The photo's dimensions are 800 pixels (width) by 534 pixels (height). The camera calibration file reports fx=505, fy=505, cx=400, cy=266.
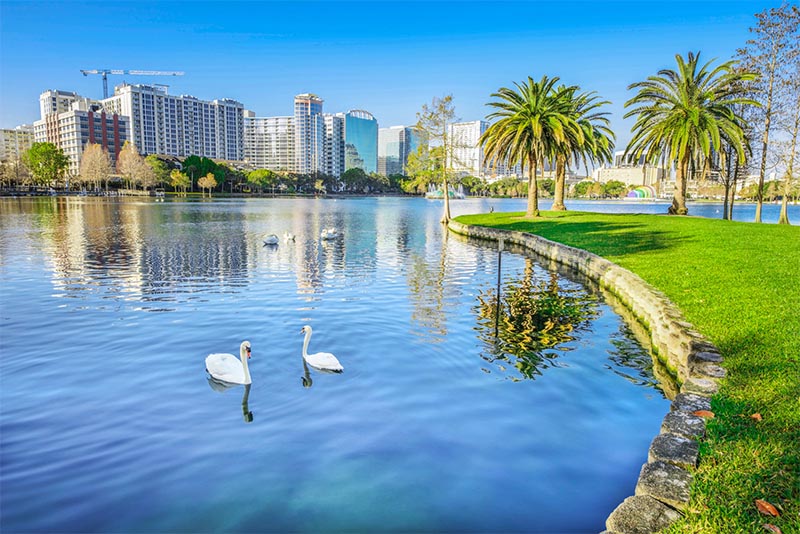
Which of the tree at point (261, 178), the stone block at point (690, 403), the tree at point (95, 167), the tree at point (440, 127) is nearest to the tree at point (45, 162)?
the tree at point (95, 167)

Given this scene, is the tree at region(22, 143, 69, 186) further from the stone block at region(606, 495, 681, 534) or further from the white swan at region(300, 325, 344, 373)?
the stone block at region(606, 495, 681, 534)

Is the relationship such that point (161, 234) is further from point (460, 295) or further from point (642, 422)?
point (642, 422)

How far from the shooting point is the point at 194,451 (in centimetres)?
645

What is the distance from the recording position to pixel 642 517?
13.8 feet

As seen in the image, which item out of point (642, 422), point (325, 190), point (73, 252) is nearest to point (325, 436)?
point (642, 422)

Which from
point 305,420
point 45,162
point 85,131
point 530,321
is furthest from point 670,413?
point 85,131

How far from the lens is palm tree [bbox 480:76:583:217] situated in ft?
120

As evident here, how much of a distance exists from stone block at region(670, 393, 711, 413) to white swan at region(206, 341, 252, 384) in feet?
20.5

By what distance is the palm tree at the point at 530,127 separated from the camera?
120 ft

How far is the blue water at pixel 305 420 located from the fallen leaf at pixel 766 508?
4.90 ft

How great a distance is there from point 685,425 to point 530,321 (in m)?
7.25

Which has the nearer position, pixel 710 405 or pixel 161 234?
pixel 710 405

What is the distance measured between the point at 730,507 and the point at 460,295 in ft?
39.2

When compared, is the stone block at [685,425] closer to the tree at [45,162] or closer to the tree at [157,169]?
the tree at [157,169]
